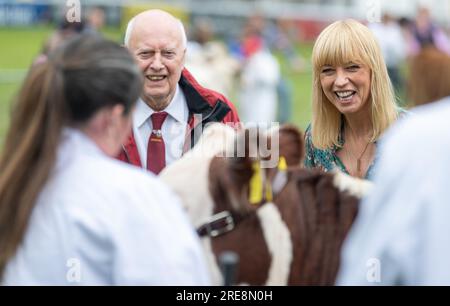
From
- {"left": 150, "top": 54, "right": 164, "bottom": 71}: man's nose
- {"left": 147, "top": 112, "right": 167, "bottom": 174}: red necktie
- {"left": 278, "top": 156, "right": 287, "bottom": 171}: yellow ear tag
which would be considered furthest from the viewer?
{"left": 150, "top": 54, "right": 164, "bottom": 71}: man's nose

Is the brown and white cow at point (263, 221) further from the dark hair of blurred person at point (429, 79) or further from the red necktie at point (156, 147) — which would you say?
the red necktie at point (156, 147)

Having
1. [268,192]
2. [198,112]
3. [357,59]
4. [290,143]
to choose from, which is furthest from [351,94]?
[268,192]

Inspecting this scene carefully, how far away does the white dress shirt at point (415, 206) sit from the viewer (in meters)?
2.09

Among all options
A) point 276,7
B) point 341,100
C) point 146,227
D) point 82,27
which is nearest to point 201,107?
point 341,100

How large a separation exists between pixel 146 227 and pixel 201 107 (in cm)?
212

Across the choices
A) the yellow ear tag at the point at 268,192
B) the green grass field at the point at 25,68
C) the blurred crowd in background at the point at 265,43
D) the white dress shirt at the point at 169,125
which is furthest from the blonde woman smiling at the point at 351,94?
the green grass field at the point at 25,68

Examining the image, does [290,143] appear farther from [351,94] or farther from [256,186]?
[351,94]

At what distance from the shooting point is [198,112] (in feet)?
14.3

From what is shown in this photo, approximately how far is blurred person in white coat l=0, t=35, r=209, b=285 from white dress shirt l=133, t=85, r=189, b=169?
71.8 inches

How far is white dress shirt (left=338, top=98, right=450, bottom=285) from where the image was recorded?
209 cm

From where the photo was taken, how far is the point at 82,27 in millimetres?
13180

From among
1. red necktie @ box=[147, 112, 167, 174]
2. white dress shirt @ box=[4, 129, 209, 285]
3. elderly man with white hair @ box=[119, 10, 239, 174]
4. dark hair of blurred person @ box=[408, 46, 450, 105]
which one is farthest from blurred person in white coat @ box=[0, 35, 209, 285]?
elderly man with white hair @ box=[119, 10, 239, 174]

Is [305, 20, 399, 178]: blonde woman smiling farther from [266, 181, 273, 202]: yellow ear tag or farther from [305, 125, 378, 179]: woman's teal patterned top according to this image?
[266, 181, 273, 202]: yellow ear tag
